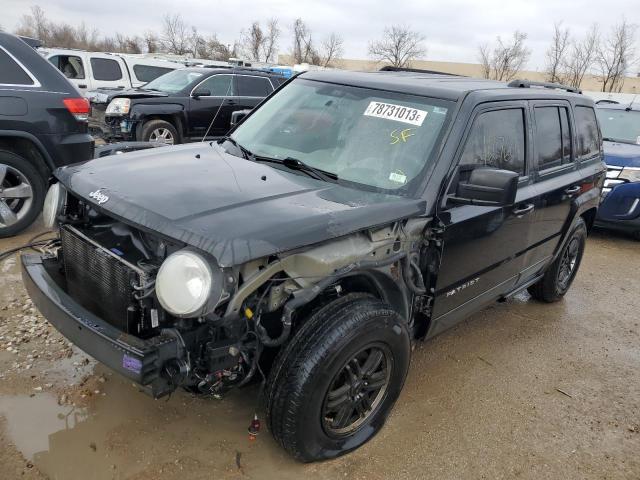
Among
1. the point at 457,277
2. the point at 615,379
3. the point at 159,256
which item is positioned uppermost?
the point at 159,256

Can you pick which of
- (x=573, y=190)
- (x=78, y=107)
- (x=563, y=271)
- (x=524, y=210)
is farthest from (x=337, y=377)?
(x=78, y=107)

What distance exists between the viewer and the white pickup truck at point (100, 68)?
43.8 ft

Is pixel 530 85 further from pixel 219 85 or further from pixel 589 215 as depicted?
pixel 219 85

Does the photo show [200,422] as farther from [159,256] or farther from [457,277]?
[457,277]

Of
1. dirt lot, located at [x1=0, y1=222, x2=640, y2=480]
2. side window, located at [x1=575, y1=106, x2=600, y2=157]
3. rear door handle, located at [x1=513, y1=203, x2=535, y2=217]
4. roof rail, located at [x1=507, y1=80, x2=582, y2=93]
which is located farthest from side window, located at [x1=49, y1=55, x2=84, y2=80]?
rear door handle, located at [x1=513, y1=203, x2=535, y2=217]

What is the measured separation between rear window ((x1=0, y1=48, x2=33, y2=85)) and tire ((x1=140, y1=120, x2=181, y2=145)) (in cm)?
429

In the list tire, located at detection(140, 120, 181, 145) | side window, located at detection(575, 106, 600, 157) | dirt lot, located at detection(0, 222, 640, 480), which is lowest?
dirt lot, located at detection(0, 222, 640, 480)

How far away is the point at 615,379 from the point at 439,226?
2.10 m

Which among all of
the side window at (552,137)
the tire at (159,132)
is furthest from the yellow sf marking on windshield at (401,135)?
the tire at (159,132)

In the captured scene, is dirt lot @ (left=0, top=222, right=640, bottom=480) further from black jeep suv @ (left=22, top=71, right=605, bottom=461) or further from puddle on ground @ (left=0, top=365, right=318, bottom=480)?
black jeep suv @ (left=22, top=71, right=605, bottom=461)

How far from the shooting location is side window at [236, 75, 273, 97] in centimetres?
1073

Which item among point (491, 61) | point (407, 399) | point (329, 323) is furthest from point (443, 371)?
point (491, 61)

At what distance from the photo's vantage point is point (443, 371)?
144 inches

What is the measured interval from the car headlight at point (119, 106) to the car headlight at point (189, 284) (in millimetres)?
7942
